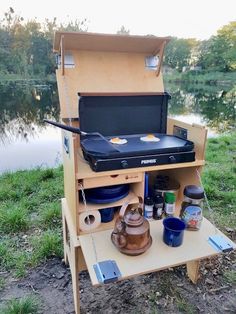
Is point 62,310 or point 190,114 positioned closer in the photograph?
point 62,310

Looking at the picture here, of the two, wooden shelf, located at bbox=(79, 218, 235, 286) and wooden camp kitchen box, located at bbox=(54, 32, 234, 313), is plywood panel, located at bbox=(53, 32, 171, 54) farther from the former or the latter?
wooden shelf, located at bbox=(79, 218, 235, 286)

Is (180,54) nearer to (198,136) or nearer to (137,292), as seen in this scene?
(198,136)

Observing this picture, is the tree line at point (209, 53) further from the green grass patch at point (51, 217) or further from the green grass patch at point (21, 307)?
the green grass patch at point (21, 307)

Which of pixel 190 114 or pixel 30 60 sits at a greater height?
pixel 30 60

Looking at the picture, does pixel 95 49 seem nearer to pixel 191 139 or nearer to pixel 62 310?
pixel 191 139

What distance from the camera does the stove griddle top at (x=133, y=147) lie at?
100 centimetres

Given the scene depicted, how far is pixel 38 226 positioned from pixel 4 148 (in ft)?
10.8

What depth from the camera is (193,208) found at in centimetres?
110

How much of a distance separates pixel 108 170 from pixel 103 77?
621 millimetres

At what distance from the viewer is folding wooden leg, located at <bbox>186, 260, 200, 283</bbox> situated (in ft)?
4.57

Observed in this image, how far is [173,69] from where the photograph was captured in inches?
1141

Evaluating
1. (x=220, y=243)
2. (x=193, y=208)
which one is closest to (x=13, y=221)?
(x=193, y=208)

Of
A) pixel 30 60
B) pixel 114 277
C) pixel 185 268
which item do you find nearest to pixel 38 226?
pixel 185 268

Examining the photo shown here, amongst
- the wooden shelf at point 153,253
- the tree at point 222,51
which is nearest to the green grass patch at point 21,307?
the wooden shelf at point 153,253
